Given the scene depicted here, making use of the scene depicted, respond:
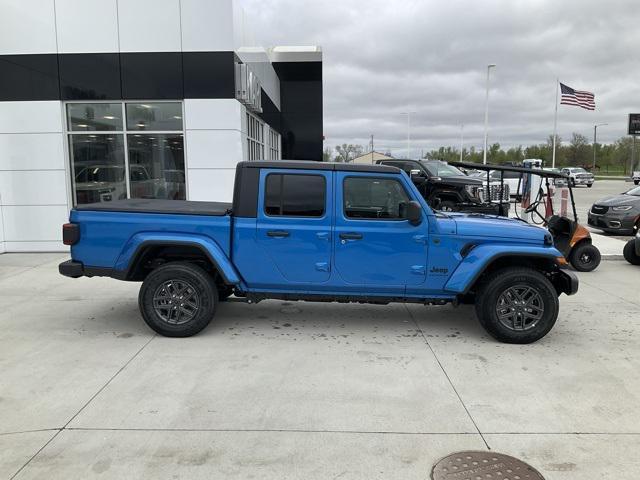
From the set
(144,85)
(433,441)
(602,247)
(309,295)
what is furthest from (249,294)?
(602,247)

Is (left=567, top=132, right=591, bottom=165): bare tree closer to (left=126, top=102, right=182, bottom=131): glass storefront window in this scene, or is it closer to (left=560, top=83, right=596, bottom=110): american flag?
(left=560, top=83, right=596, bottom=110): american flag

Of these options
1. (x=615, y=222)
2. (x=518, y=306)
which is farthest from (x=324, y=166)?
(x=615, y=222)

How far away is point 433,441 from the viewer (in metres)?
3.43

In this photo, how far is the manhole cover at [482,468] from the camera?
303 cm

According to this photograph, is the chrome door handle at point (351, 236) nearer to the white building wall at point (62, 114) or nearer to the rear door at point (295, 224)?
the rear door at point (295, 224)

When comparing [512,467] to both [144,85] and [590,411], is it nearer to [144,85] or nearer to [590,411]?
[590,411]

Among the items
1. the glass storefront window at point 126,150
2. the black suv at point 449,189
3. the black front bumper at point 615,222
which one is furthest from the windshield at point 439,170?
the glass storefront window at point 126,150

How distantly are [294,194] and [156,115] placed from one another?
664 centimetres

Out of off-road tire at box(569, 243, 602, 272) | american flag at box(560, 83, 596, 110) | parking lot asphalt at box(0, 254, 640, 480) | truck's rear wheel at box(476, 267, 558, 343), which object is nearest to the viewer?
parking lot asphalt at box(0, 254, 640, 480)

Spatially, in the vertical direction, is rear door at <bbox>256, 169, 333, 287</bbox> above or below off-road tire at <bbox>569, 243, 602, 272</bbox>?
above

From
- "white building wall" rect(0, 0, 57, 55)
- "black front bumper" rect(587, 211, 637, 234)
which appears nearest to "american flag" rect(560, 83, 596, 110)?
"black front bumper" rect(587, 211, 637, 234)

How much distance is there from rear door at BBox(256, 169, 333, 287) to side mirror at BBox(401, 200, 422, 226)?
0.77 metres

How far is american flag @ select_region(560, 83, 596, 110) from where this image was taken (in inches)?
1153

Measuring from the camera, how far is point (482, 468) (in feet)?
10.3
